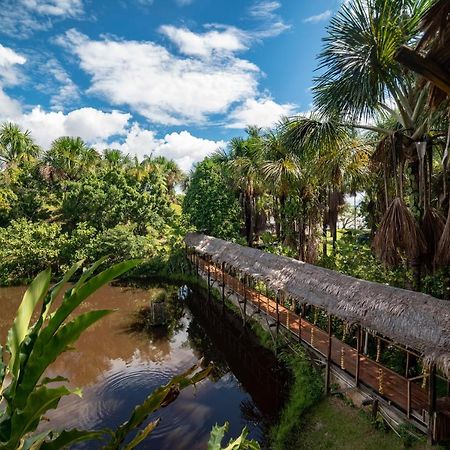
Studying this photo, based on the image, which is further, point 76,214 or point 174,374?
point 76,214

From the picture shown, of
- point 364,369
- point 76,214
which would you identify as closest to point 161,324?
point 364,369

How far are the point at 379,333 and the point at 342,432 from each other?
7.59ft

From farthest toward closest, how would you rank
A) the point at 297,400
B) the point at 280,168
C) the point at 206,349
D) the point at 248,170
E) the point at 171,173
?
the point at 171,173
the point at 248,170
the point at 206,349
the point at 280,168
the point at 297,400

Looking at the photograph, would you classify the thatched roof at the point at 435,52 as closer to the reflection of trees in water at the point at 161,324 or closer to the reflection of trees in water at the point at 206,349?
the reflection of trees in water at the point at 206,349

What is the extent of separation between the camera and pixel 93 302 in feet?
64.2

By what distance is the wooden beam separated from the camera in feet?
12.6

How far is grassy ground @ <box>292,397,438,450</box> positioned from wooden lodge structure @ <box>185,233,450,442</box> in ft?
1.60

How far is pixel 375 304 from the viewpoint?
7.27 m

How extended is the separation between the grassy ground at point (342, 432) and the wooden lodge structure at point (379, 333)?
0.49 meters

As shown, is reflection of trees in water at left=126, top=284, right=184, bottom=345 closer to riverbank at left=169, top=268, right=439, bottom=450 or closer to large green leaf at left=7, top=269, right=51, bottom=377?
riverbank at left=169, top=268, right=439, bottom=450

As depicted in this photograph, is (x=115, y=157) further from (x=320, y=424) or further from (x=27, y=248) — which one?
(x=320, y=424)

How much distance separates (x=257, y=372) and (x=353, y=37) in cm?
966

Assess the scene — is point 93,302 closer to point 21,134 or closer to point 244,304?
point 244,304

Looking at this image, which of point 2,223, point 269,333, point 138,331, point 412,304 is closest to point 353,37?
point 412,304
